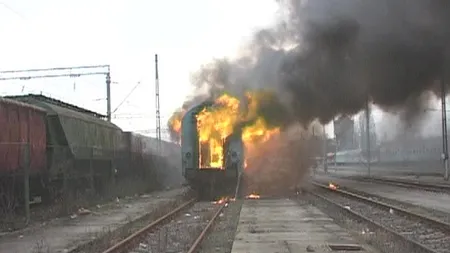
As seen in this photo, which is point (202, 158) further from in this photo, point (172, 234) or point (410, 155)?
point (410, 155)

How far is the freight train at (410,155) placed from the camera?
6034 centimetres

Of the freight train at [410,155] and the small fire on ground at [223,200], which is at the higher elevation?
the freight train at [410,155]

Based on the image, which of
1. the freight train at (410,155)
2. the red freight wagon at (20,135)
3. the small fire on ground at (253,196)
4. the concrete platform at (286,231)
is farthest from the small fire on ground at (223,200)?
the freight train at (410,155)

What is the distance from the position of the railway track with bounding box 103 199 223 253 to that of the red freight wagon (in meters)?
4.28

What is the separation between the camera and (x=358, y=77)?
24.0 metres

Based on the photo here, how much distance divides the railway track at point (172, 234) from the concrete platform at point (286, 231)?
961 mm

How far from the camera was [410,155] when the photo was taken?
68.8 meters

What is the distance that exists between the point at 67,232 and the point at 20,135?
4.24 metres

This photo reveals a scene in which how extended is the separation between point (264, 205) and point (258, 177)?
20.1 feet

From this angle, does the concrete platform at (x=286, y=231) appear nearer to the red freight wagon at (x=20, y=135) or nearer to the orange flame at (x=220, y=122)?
the orange flame at (x=220, y=122)

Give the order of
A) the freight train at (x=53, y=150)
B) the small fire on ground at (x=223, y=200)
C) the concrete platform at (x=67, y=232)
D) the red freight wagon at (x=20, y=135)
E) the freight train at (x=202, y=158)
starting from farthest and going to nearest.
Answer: the small fire on ground at (x=223, y=200) → the freight train at (x=202, y=158) → the freight train at (x=53, y=150) → the red freight wagon at (x=20, y=135) → the concrete platform at (x=67, y=232)

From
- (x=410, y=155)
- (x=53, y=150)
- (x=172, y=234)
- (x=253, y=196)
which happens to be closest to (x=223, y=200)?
(x=253, y=196)

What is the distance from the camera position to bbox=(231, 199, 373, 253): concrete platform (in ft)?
38.8

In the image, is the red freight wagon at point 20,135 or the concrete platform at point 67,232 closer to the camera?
the concrete platform at point 67,232
